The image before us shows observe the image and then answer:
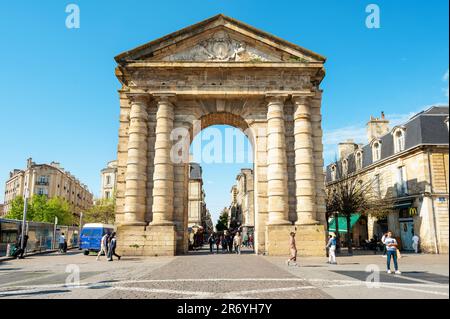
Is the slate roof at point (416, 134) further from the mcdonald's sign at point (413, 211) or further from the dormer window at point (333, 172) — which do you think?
the dormer window at point (333, 172)

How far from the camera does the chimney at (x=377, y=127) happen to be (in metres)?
38.0

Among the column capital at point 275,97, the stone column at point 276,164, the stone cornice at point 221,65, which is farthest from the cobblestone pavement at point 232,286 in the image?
the stone cornice at point 221,65

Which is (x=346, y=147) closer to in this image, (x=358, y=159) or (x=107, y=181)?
(x=358, y=159)

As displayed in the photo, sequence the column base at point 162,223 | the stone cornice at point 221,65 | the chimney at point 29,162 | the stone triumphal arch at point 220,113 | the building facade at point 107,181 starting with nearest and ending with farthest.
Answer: the column base at point 162,223 → the stone triumphal arch at point 220,113 → the stone cornice at point 221,65 → the chimney at point 29,162 → the building facade at point 107,181

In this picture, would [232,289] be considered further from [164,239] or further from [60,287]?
[164,239]

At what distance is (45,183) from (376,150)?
60128 mm

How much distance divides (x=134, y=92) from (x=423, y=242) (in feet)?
72.7

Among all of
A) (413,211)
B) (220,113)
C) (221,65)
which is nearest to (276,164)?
(220,113)

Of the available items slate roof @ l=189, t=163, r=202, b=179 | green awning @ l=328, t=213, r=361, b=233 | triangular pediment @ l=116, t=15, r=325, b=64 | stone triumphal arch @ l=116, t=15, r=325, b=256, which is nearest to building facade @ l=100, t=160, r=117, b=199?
slate roof @ l=189, t=163, r=202, b=179

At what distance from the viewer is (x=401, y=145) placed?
29016mm

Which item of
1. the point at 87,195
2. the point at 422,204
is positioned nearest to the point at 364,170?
the point at 422,204

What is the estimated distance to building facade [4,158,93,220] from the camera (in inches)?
2672

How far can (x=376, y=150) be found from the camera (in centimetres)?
3356

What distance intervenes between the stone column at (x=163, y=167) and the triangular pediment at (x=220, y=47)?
3110mm
